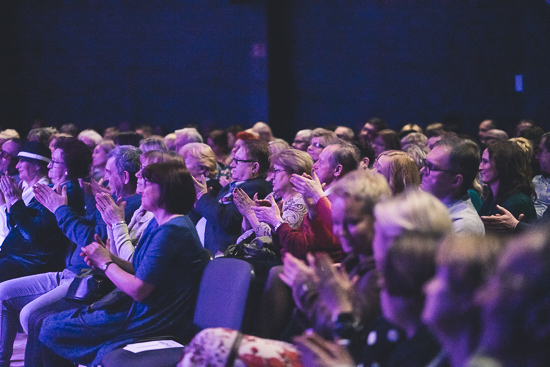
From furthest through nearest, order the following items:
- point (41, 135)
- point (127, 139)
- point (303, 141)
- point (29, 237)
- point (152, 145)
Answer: point (303, 141) → point (41, 135) → point (127, 139) → point (152, 145) → point (29, 237)

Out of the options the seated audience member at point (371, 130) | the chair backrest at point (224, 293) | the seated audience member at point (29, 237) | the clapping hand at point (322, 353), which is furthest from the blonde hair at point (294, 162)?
the seated audience member at point (371, 130)

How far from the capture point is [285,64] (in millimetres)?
11234

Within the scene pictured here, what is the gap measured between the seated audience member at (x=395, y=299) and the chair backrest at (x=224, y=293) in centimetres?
66

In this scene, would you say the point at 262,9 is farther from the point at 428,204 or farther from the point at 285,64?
the point at 428,204

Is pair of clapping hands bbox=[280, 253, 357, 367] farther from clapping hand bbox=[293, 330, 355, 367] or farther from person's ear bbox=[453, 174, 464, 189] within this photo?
person's ear bbox=[453, 174, 464, 189]

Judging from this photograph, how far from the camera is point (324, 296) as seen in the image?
214 centimetres

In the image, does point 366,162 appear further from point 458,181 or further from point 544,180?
point 458,181

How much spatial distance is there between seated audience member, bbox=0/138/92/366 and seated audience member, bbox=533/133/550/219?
3173mm

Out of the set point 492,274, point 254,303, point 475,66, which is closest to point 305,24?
point 475,66

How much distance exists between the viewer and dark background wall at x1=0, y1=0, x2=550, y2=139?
9977 millimetres

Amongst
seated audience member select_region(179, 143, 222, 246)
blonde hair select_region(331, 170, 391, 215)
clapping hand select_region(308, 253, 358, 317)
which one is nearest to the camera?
clapping hand select_region(308, 253, 358, 317)

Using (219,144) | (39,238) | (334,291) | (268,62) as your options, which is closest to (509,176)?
(334,291)

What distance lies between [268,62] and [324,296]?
30.4 feet

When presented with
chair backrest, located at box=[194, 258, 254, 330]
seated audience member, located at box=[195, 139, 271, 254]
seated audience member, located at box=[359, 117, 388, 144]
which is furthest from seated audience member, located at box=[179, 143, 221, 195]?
seated audience member, located at box=[359, 117, 388, 144]
